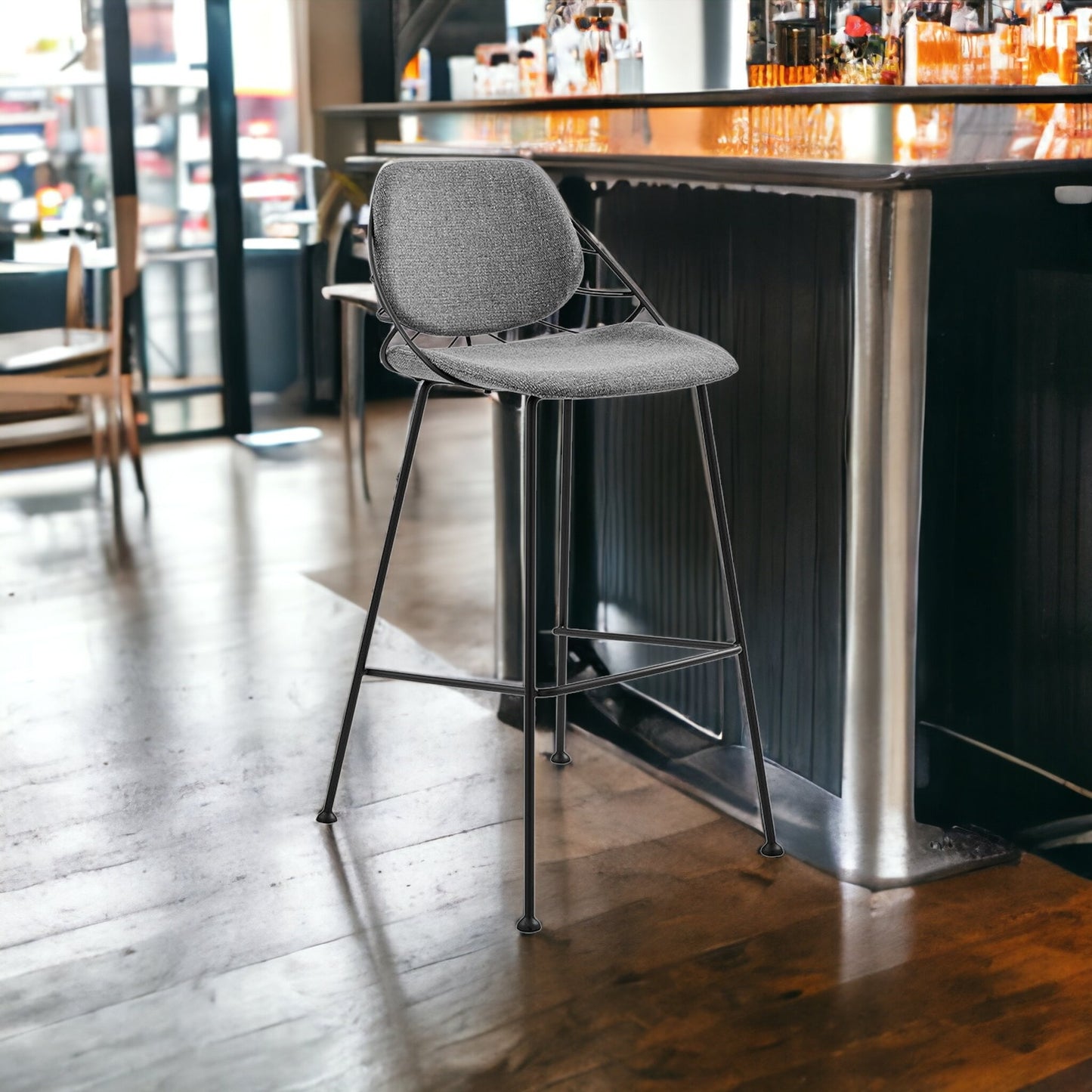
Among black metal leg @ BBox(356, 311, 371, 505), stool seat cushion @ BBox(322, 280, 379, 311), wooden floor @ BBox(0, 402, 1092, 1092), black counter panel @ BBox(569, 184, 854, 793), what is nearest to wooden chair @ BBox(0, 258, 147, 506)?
black metal leg @ BBox(356, 311, 371, 505)

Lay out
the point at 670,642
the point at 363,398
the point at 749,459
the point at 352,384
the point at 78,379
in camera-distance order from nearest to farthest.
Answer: the point at 670,642
the point at 749,459
the point at 78,379
the point at 363,398
the point at 352,384

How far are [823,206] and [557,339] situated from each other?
1.44ft

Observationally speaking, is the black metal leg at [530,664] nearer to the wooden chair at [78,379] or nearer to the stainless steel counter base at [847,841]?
the stainless steel counter base at [847,841]

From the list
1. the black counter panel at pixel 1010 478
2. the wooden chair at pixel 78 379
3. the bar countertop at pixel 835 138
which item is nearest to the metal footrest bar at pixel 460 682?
the black counter panel at pixel 1010 478

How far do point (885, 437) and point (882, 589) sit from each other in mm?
216

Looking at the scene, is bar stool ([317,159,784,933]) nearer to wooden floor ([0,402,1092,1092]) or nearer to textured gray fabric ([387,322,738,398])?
textured gray fabric ([387,322,738,398])

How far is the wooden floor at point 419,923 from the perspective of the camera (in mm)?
1700

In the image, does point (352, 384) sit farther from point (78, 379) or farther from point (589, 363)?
A: point (589, 363)

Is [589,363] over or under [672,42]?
under

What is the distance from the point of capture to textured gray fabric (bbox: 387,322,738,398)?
6.09 ft

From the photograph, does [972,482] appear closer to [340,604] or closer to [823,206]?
[823,206]

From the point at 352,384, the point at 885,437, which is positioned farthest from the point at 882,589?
the point at 352,384

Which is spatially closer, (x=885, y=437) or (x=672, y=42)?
(x=885, y=437)

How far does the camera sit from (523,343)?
2.19 meters
